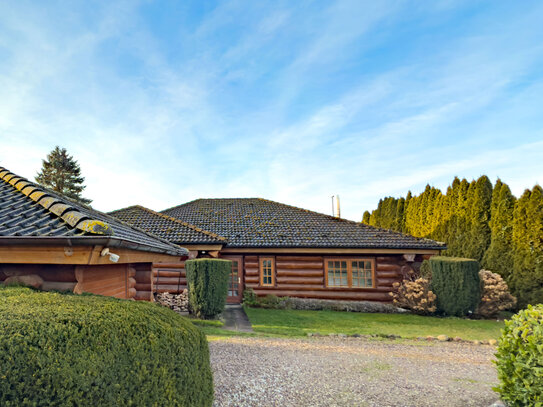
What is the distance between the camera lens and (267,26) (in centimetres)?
851

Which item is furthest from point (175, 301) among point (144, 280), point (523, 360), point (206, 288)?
point (523, 360)

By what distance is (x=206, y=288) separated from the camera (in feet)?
31.5

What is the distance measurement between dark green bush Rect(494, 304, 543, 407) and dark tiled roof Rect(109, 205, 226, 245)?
9.87 metres

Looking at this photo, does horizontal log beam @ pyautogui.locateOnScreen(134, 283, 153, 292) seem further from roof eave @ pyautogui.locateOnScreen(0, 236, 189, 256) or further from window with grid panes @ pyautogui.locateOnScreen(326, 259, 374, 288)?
window with grid panes @ pyautogui.locateOnScreen(326, 259, 374, 288)

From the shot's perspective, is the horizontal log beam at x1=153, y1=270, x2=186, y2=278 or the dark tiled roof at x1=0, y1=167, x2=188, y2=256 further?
the horizontal log beam at x1=153, y1=270, x2=186, y2=278

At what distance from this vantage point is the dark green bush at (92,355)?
1.75m

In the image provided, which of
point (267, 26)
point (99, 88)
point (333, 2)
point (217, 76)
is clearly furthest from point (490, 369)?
point (99, 88)

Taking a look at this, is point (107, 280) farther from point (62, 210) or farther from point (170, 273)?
point (170, 273)

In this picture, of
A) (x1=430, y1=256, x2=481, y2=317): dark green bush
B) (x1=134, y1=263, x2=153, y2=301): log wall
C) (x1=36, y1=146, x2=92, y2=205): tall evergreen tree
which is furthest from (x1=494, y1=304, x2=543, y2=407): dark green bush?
(x1=36, y1=146, x2=92, y2=205): tall evergreen tree

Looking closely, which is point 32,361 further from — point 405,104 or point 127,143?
point 405,104

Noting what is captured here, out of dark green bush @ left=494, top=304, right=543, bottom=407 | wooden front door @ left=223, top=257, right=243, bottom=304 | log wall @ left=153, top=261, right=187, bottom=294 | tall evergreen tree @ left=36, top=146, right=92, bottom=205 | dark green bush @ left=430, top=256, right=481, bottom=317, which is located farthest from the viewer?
tall evergreen tree @ left=36, top=146, right=92, bottom=205

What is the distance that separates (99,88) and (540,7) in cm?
1248

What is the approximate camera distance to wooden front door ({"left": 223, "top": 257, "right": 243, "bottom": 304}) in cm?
1313

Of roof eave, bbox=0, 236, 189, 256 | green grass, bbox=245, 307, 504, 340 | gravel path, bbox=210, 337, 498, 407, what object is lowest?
green grass, bbox=245, 307, 504, 340
